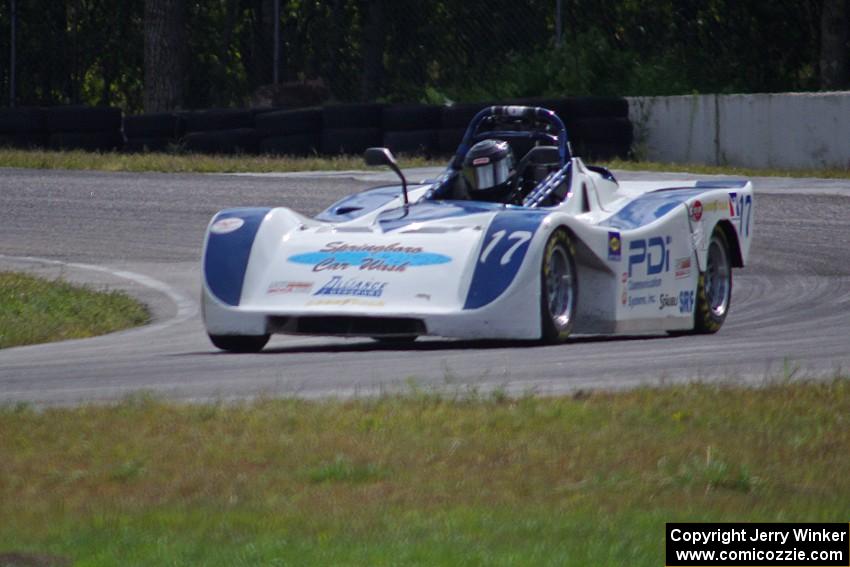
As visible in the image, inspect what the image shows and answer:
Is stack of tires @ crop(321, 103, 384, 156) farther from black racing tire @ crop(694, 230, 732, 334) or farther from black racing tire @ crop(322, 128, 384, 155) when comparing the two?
black racing tire @ crop(694, 230, 732, 334)

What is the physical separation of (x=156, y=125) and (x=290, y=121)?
5.87 ft

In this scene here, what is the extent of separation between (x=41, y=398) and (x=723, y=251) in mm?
5295

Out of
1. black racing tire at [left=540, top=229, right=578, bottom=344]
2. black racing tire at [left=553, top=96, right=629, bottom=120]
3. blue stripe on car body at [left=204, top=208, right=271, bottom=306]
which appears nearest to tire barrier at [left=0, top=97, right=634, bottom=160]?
black racing tire at [left=553, top=96, right=629, bottom=120]

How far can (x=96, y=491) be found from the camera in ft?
17.5

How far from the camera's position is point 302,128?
21.2 metres

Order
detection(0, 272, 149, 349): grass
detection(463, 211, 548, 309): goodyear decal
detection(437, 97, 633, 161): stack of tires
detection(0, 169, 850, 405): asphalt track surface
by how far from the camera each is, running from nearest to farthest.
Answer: detection(0, 169, 850, 405): asphalt track surface
detection(463, 211, 548, 309): goodyear decal
detection(0, 272, 149, 349): grass
detection(437, 97, 633, 161): stack of tires

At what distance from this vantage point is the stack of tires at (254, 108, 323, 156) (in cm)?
2109

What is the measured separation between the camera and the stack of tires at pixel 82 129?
21.8 metres

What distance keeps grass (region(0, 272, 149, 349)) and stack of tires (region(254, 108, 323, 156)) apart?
30.8ft

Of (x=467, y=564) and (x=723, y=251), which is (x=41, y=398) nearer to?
(x=467, y=564)

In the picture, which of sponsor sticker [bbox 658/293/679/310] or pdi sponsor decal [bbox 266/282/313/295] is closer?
pdi sponsor decal [bbox 266/282/313/295]

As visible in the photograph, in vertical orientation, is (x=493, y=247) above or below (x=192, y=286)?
above

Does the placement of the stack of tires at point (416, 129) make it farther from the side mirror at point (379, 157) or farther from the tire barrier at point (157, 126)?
the side mirror at point (379, 157)

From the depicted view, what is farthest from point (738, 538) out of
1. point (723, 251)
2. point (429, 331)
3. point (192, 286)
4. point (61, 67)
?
point (61, 67)
